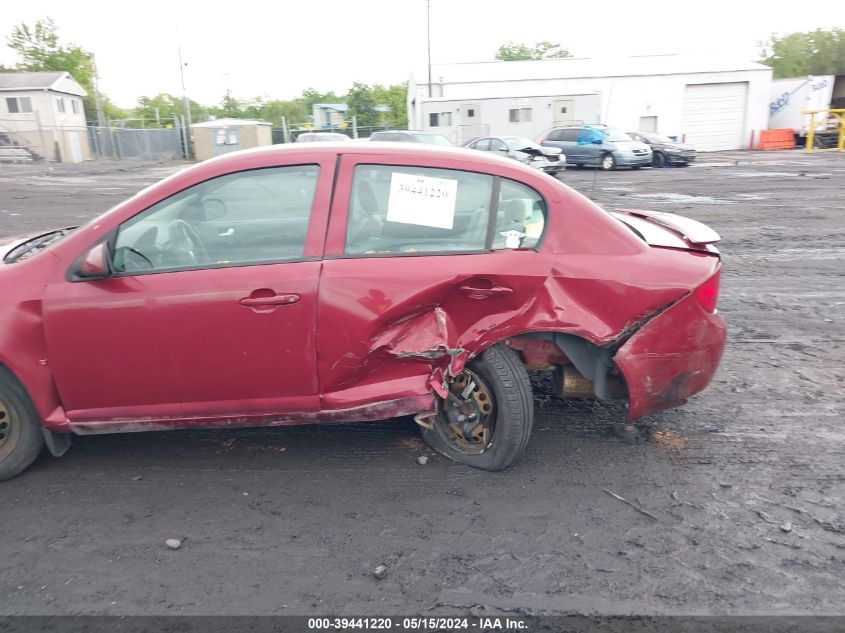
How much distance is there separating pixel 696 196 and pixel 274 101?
57.6 meters

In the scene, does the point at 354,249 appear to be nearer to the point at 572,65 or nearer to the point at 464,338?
the point at 464,338

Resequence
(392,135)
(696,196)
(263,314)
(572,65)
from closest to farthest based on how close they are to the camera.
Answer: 1. (263,314)
2. (696,196)
3. (392,135)
4. (572,65)

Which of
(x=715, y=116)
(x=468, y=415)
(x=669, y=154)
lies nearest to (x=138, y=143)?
(x=669, y=154)

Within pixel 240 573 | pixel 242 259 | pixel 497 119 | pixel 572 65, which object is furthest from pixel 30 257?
pixel 572 65

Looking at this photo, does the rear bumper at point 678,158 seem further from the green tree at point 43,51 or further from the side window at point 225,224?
the green tree at point 43,51

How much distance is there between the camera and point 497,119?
31.1 metres

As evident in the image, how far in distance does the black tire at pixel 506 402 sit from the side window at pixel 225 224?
1.16 metres

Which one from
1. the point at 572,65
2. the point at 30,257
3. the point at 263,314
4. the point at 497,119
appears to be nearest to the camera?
the point at 263,314

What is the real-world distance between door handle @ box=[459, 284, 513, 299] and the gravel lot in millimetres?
990

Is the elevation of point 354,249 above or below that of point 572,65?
below

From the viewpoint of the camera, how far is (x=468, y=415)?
12.3 ft

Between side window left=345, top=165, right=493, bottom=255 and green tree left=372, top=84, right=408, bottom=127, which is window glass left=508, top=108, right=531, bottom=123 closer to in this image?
green tree left=372, top=84, right=408, bottom=127
